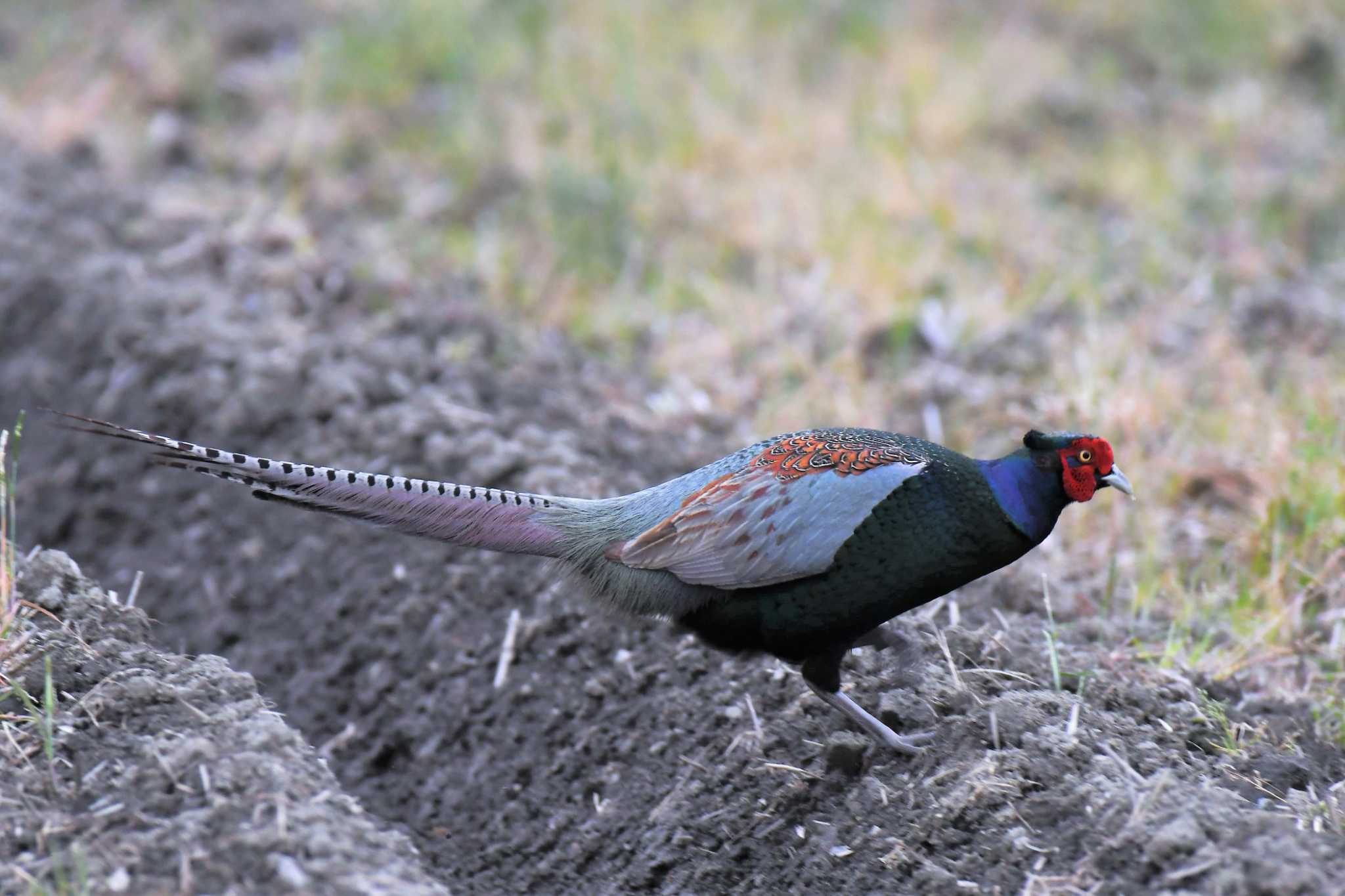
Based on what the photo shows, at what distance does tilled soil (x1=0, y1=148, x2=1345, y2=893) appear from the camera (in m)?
2.82

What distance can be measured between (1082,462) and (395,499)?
161 cm

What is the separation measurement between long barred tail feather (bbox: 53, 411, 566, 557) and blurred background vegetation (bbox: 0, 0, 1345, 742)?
177 cm

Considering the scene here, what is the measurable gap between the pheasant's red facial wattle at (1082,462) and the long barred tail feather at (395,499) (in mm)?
1233

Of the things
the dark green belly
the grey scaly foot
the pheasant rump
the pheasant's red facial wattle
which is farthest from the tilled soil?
the pheasant's red facial wattle

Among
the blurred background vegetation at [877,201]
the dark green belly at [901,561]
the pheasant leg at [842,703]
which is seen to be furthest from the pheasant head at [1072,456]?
the blurred background vegetation at [877,201]

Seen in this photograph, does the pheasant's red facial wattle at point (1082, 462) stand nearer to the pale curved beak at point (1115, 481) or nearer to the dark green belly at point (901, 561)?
the pale curved beak at point (1115, 481)

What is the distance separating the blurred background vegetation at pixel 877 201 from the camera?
495cm

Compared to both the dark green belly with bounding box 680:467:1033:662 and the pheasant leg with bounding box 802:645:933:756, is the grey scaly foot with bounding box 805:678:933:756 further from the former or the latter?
the dark green belly with bounding box 680:467:1033:662

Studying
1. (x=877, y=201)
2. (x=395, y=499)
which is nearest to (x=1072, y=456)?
(x=395, y=499)

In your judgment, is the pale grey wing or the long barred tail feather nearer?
the long barred tail feather

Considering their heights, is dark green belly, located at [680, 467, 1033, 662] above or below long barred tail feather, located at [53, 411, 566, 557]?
below

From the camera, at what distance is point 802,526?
3.31 metres

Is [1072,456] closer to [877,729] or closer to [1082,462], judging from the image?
[1082,462]

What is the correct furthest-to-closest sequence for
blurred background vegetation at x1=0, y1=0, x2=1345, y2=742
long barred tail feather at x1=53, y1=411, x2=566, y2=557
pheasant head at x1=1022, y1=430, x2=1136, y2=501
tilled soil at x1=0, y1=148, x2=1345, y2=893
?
blurred background vegetation at x1=0, y1=0, x2=1345, y2=742 < pheasant head at x1=1022, y1=430, x2=1136, y2=501 < long barred tail feather at x1=53, y1=411, x2=566, y2=557 < tilled soil at x1=0, y1=148, x2=1345, y2=893
